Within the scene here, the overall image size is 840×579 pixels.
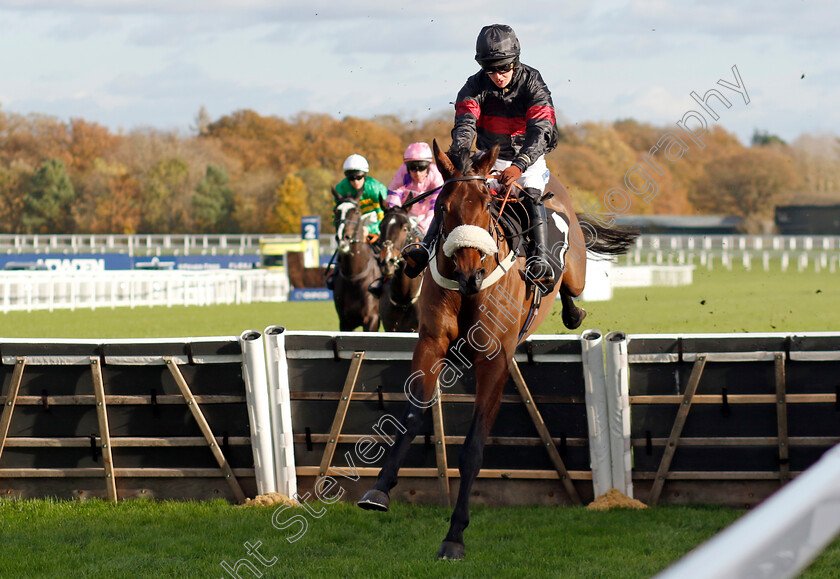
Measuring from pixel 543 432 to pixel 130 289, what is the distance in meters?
20.9

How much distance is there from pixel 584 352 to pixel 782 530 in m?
4.72

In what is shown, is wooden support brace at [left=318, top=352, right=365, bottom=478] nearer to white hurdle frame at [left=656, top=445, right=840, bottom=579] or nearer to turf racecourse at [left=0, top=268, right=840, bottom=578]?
turf racecourse at [left=0, top=268, right=840, bottom=578]

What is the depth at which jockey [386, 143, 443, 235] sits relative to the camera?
371 inches

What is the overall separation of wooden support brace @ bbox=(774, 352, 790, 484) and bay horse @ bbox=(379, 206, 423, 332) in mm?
3894

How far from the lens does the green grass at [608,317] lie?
16.2m

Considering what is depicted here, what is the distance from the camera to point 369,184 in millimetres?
10383

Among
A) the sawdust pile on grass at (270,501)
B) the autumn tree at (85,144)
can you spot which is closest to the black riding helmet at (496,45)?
the sawdust pile on grass at (270,501)

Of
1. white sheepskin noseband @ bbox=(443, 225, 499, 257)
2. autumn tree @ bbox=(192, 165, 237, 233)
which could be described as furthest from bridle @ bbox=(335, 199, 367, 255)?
autumn tree @ bbox=(192, 165, 237, 233)

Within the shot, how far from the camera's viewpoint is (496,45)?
6.02 metres

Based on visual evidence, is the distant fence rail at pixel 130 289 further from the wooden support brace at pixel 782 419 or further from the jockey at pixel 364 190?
the wooden support brace at pixel 782 419

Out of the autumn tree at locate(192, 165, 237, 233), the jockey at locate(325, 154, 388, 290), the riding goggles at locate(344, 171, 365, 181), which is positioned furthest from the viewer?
the autumn tree at locate(192, 165, 237, 233)

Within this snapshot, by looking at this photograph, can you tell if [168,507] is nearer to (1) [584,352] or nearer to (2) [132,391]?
(2) [132,391]

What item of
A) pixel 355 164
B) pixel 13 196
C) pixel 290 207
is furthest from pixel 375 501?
pixel 13 196

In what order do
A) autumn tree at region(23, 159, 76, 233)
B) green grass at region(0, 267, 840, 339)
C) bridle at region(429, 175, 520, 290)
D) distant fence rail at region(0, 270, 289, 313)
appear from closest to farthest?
bridle at region(429, 175, 520, 290)
green grass at region(0, 267, 840, 339)
distant fence rail at region(0, 270, 289, 313)
autumn tree at region(23, 159, 76, 233)
